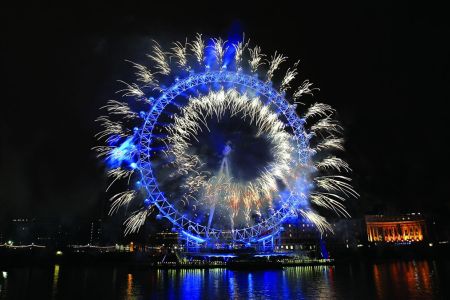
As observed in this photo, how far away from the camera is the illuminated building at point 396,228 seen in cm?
10594

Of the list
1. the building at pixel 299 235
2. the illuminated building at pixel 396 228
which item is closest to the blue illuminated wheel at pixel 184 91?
the building at pixel 299 235

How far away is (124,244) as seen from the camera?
330 ft

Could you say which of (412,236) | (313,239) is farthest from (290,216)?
(412,236)

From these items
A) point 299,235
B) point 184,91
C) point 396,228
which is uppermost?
point 184,91

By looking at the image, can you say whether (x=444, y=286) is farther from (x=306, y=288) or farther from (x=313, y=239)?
(x=313, y=239)

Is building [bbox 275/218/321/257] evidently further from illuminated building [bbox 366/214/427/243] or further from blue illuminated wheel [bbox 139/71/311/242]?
blue illuminated wheel [bbox 139/71/311/242]

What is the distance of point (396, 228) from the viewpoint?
109m

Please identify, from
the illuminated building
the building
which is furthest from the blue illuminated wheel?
the illuminated building

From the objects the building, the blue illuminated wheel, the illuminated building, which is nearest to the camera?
the blue illuminated wheel

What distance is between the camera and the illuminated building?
106 metres

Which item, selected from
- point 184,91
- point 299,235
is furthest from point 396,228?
point 184,91

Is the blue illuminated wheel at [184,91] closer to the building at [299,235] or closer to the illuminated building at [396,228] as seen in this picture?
the building at [299,235]

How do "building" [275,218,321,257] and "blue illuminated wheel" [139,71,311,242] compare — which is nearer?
"blue illuminated wheel" [139,71,311,242]

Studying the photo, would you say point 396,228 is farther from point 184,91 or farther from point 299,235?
point 184,91
